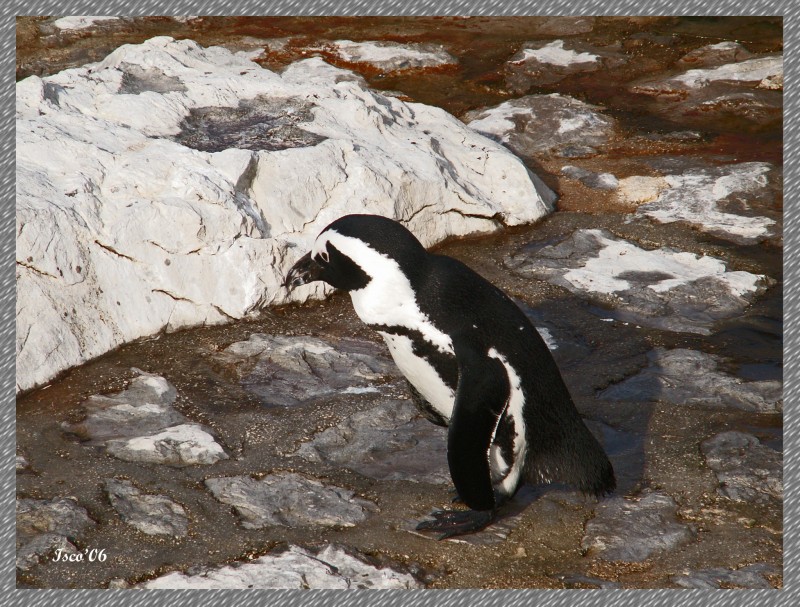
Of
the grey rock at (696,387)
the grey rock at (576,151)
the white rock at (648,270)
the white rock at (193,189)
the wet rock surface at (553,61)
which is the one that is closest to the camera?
the grey rock at (696,387)

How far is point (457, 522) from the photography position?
116 inches

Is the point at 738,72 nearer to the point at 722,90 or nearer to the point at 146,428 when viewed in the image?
the point at 722,90

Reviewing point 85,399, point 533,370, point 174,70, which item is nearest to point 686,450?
point 533,370

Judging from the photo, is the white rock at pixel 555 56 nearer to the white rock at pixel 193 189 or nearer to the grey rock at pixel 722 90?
the grey rock at pixel 722 90

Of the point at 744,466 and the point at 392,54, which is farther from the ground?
the point at 392,54

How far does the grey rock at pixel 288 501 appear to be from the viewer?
2.98m

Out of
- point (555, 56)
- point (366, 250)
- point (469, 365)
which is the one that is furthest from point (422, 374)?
point (555, 56)

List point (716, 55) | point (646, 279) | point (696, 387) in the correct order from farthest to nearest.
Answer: point (716, 55) → point (646, 279) → point (696, 387)

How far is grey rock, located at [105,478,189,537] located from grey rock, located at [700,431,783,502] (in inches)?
73.6

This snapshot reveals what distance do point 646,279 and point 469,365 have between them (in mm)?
2189

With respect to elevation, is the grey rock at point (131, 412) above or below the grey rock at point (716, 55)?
below

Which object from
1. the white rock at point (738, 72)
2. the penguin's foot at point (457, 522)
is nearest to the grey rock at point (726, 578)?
the penguin's foot at point (457, 522)

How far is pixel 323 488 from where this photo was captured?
3.13 m

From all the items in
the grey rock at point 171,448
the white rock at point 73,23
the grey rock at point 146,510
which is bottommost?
the grey rock at point 146,510
